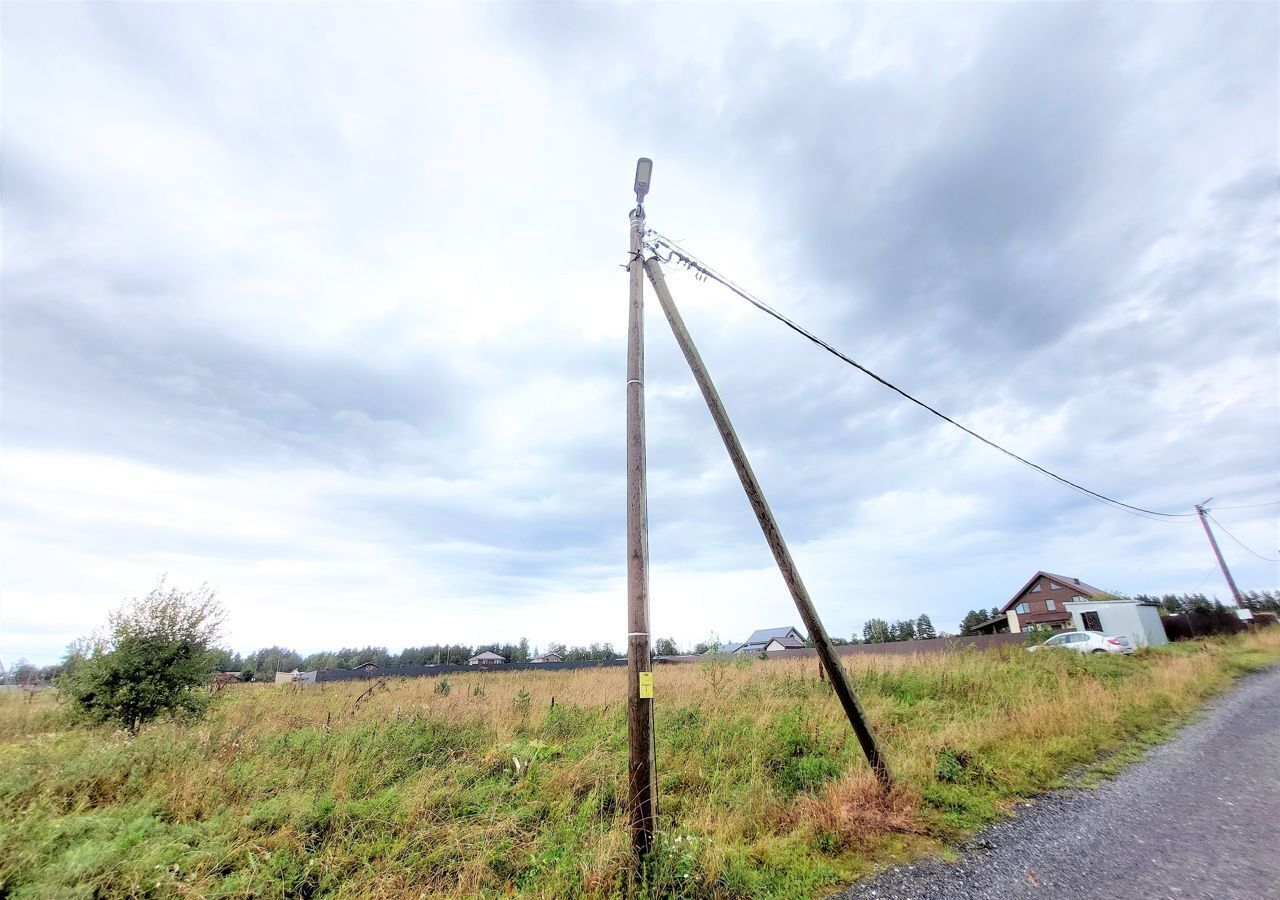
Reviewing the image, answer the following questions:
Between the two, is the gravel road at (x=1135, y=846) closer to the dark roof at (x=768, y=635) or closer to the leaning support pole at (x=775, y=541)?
the leaning support pole at (x=775, y=541)

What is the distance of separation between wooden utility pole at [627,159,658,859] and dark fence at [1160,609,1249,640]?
42.6 metres

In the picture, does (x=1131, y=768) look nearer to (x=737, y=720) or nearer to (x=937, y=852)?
(x=937, y=852)

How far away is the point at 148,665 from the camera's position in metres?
9.44

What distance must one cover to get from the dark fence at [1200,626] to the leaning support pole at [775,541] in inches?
1557

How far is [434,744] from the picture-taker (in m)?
8.08

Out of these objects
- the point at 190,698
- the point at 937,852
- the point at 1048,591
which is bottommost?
the point at 937,852

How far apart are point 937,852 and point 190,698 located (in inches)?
495

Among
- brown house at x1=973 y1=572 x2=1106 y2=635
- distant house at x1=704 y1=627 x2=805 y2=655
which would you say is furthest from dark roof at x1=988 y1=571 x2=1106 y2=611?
distant house at x1=704 y1=627 x2=805 y2=655

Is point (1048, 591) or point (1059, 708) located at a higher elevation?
point (1048, 591)

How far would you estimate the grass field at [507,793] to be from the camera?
425 centimetres

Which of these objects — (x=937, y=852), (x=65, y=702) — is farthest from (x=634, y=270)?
(x=65, y=702)

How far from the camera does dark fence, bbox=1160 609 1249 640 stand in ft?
101

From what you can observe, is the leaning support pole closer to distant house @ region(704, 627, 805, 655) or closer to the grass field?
the grass field

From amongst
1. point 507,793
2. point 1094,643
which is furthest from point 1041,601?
point 507,793
